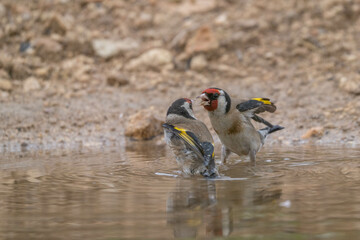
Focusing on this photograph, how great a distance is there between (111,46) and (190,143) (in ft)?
19.8

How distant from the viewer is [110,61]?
1066 cm

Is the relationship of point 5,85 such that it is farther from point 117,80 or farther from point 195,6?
point 195,6

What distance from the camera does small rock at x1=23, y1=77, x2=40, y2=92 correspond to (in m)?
9.68

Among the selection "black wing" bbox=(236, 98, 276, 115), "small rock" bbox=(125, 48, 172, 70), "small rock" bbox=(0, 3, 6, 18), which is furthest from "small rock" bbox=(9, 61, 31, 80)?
"black wing" bbox=(236, 98, 276, 115)

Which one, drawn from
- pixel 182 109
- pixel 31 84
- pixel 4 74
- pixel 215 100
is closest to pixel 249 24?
pixel 31 84

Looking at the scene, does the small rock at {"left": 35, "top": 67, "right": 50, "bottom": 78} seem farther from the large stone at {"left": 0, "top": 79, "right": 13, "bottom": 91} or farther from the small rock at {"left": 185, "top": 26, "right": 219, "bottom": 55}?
the small rock at {"left": 185, "top": 26, "right": 219, "bottom": 55}

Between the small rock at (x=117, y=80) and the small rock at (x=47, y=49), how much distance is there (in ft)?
3.99

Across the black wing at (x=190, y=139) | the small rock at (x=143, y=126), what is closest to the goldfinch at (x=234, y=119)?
the black wing at (x=190, y=139)

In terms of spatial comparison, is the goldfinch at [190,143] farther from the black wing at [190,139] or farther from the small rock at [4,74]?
the small rock at [4,74]

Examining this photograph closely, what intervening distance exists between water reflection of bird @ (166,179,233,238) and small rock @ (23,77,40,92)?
568 cm

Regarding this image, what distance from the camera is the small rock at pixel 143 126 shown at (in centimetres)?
824

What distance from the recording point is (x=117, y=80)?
9.94 m

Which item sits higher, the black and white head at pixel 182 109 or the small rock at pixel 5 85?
the small rock at pixel 5 85

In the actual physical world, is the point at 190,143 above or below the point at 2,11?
below
